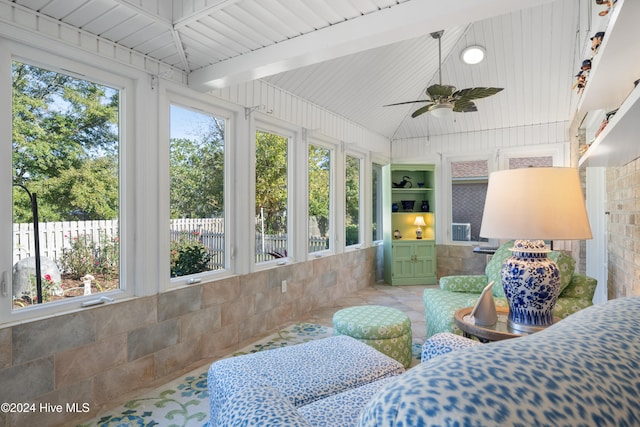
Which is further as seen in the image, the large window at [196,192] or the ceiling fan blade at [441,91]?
the ceiling fan blade at [441,91]

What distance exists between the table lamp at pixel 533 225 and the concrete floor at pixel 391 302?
1709mm

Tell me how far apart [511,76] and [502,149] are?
4.57ft

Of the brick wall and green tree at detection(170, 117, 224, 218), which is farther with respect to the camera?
green tree at detection(170, 117, 224, 218)

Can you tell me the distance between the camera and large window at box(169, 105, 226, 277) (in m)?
3.04

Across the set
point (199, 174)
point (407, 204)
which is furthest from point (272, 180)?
point (407, 204)

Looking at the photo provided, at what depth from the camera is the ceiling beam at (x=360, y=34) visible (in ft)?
6.13

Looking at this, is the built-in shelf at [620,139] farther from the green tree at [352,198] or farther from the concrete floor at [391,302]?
the green tree at [352,198]

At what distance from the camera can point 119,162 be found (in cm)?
264

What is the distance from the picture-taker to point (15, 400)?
201 cm

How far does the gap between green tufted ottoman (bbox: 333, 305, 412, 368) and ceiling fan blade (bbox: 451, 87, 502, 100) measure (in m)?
2.12

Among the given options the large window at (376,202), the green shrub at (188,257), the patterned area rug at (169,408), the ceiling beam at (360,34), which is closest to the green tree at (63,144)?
the green shrub at (188,257)

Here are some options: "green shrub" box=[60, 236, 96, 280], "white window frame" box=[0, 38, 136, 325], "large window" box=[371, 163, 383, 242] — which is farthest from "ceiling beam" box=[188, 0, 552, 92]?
"large window" box=[371, 163, 383, 242]

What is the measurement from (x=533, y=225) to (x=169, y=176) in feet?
8.51

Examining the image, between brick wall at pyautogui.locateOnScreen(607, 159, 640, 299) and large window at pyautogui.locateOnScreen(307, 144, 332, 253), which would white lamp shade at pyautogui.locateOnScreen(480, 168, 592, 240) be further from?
large window at pyautogui.locateOnScreen(307, 144, 332, 253)
